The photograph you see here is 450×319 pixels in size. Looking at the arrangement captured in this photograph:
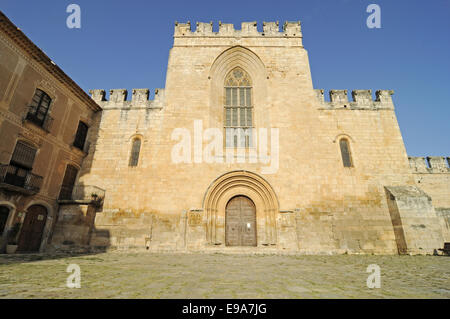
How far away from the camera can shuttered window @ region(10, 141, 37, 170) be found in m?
10.4

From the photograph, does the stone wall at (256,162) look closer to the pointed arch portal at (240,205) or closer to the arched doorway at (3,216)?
the pointed arch portal at (240,205)

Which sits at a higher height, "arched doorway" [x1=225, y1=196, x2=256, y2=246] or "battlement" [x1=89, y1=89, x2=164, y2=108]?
"battlement" [x1=89, y1=89, x2=164, y2=108]

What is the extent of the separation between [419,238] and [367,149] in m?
5.38

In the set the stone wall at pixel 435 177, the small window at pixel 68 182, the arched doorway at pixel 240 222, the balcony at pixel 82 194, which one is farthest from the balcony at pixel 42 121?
the stone wall at pixel 435 177

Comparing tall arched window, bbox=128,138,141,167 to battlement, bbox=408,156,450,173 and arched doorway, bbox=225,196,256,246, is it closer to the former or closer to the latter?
arched doorway, bbox=225,196,256,246

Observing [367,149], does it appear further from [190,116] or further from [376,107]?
[190,116]

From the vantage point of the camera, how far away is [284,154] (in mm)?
13242

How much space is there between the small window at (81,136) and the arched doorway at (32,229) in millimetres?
4098

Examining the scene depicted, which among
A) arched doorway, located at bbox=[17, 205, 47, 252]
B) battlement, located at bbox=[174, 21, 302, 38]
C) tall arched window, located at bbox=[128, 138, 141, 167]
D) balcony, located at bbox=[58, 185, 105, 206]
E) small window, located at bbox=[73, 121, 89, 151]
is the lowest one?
arched doorway, located at bbox=[17, 205, 47, 252]

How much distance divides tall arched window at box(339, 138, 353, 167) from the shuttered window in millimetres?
17427

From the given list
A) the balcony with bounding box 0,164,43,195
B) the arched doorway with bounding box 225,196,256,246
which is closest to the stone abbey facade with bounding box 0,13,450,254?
the arched doorway with bounding box 225,196,256,246

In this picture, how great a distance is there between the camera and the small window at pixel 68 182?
41.5 ft

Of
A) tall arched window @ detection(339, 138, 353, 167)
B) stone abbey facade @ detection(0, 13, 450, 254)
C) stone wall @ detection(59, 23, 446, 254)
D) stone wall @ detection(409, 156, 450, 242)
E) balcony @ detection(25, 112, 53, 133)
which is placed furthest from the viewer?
stone wall @ detection(409, 156, 450, 242)

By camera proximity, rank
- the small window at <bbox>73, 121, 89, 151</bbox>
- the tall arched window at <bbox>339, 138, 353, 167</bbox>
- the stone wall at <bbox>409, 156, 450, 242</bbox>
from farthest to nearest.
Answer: the stone wall at <bbox>409, 156, 450, 242</bbox>
the small window at <bbox>73, 121, 89, 151</bbox>
the tall arched window at <bbox>339, 138, 353, 167</bbox>
